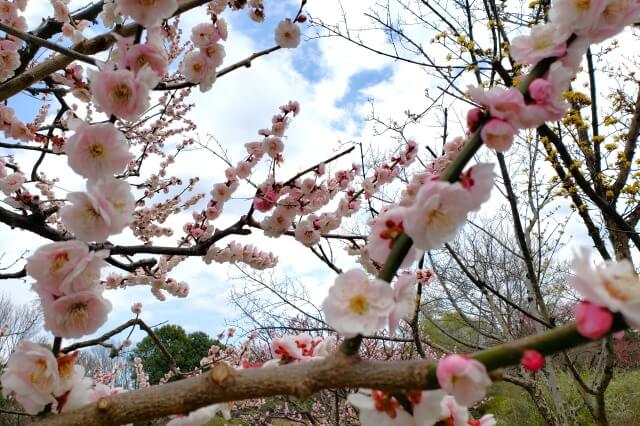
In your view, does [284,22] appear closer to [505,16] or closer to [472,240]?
[505,16]

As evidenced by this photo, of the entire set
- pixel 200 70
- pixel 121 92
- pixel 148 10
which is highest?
pixel 200 70

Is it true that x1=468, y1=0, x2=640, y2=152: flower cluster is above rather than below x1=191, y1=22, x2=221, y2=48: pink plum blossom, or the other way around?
below

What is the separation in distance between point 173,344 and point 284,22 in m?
19.7

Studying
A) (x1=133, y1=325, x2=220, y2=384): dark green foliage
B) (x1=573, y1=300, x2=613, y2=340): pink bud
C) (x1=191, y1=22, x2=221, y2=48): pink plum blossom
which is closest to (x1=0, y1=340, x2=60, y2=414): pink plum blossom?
(x1=573, y1=300, x2=613, y2=340): pink bud

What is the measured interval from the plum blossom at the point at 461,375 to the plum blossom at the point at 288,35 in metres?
2.52

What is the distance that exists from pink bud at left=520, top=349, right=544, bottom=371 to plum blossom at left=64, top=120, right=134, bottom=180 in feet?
3.31

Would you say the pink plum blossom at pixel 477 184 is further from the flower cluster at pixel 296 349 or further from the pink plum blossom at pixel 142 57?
the pink plum blossom at pixel 142 57

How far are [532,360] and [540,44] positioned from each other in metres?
0.74

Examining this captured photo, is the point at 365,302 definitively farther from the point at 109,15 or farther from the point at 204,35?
the point at 109,15

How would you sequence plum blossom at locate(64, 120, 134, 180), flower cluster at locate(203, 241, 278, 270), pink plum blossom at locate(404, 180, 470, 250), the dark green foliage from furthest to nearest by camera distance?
the dark green foliage → flower cluster at locate(203, 241, 278, 270) → plum blossom at locate(64, 120, 134, 180) → pink plum blossom at locate(404, 180, 470, 250)

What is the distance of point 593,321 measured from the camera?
1.85 feet

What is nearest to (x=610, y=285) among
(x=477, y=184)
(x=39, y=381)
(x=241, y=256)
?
(x=477, y=184)

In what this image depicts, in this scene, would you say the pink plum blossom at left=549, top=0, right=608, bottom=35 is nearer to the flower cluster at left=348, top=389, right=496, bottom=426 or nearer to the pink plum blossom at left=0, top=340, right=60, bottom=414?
the flower cluster at left=348, top=389, right=496, bottom=426

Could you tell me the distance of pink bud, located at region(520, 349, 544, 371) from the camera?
0.56m
